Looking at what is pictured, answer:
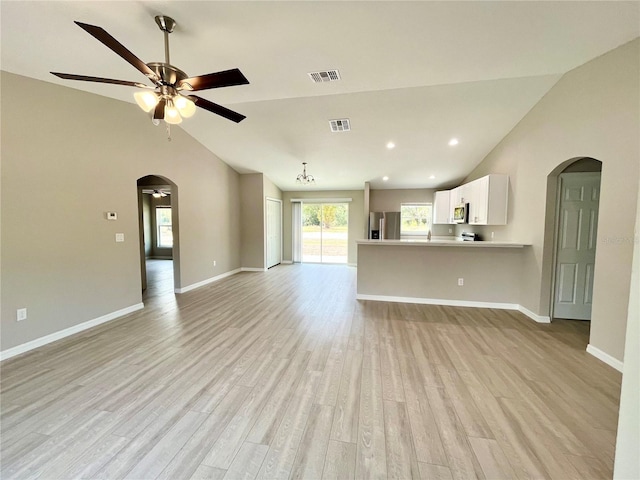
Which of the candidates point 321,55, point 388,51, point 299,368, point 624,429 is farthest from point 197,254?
point 624,429

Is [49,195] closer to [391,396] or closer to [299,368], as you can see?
[299,368]

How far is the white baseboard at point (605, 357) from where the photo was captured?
2.58 m

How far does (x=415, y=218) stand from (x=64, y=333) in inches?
319

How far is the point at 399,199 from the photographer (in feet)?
27.3

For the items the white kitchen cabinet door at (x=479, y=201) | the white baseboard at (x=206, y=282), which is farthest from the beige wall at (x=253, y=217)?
the white kitchen cabinet door at (x=479, y=201)

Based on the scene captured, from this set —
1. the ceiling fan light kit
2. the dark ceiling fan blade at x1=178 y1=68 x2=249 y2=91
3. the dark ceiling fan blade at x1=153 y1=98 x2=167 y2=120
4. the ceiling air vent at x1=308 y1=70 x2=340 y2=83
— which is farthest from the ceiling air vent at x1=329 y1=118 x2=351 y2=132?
the dark ceiling fan blade at x1=153 y1=98 x2=167 y2=120

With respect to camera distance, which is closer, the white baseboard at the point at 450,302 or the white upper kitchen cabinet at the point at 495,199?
the white baseboard at the point at 450,302

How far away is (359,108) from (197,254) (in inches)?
168

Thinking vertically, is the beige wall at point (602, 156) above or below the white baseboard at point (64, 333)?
above

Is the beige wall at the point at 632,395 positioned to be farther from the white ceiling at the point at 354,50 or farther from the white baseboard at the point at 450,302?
the white baseboard at the point at 450,302

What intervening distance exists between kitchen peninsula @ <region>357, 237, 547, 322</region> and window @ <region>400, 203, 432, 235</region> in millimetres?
3839

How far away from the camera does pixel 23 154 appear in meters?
2.86

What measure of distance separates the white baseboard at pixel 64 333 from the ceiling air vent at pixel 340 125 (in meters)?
4.29

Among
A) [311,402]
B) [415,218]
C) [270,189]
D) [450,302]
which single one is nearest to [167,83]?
[311,402]
